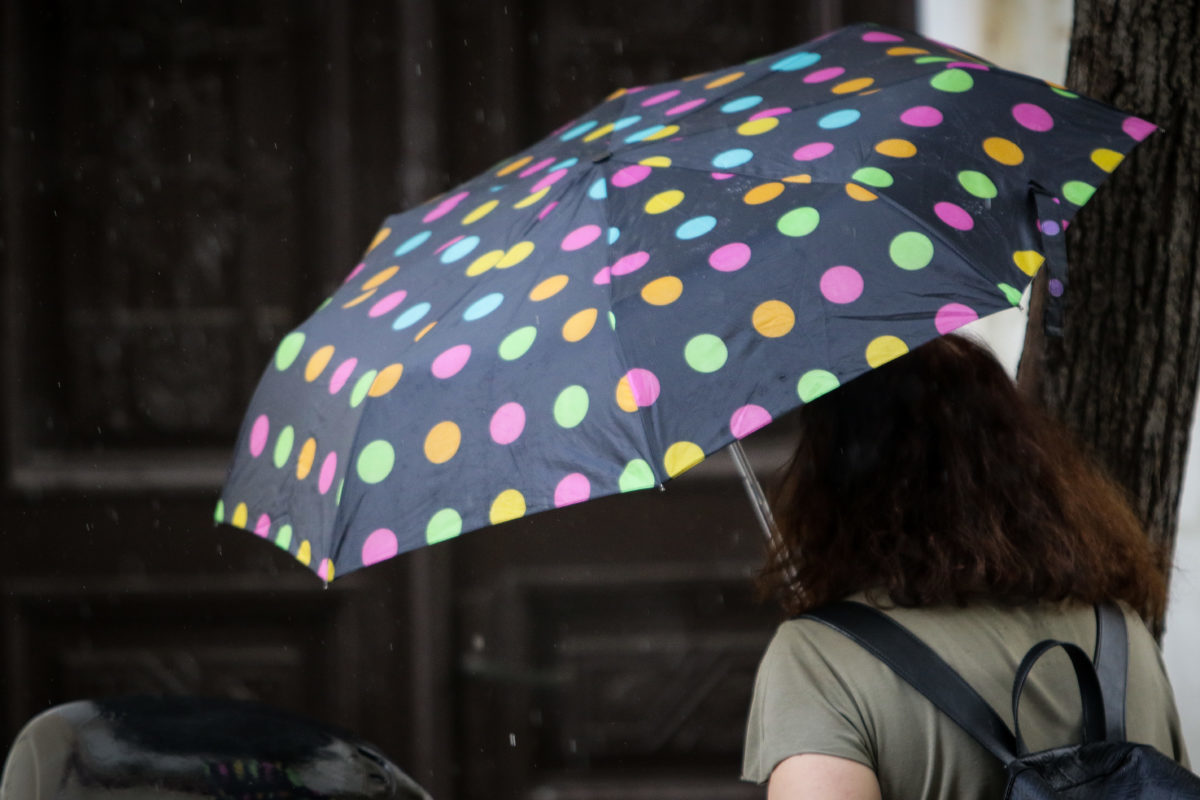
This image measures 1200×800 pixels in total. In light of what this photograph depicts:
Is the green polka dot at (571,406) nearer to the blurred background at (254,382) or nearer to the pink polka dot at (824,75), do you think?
the pink polka dot at (824,75)

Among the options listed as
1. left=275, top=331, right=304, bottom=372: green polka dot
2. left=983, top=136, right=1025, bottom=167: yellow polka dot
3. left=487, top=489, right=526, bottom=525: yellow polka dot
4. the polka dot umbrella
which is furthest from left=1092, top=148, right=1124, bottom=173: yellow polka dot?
left=275, top=331, right=304, bottom=372: green polka dot

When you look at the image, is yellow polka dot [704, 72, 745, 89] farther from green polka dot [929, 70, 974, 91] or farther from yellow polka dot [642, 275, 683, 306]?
yellow polka dot [642, 275, 683, 306]

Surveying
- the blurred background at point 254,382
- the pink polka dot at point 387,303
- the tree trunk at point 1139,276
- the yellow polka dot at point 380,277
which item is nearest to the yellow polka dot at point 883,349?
the pink polka dot at point 387,303

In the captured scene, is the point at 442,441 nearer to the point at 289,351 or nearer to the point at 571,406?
the point at 571,406

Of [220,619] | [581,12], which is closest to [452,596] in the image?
[220,619]

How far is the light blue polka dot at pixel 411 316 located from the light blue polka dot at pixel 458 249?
10cm

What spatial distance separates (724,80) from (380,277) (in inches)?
24.6

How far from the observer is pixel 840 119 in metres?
1.53

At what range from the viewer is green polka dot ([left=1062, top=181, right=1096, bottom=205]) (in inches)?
56.3

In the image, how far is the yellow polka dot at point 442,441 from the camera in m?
1.28

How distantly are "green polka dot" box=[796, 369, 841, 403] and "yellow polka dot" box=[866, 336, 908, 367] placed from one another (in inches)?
1.7

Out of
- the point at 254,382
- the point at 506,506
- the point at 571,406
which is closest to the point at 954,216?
the point at 571,406

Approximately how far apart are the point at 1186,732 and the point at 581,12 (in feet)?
8.74

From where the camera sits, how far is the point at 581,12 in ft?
11.6
